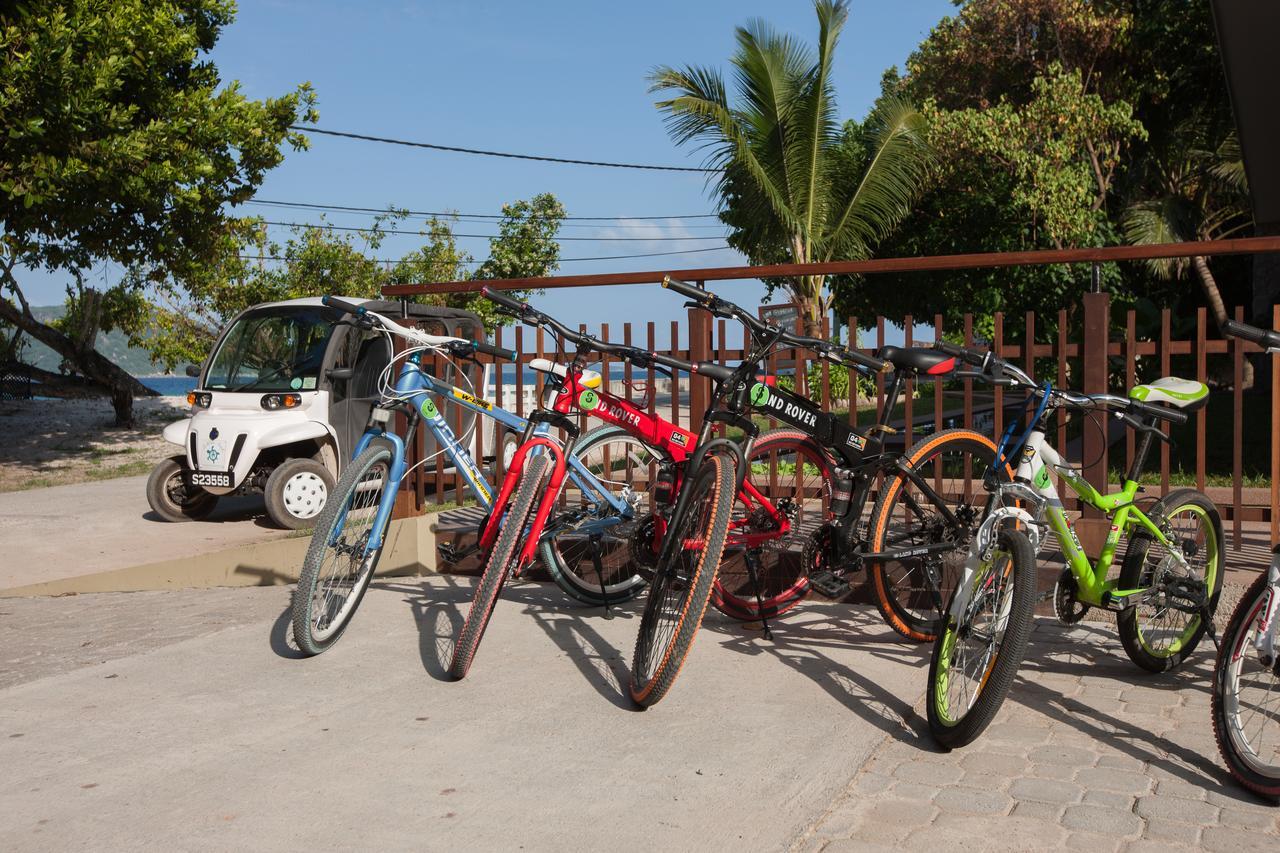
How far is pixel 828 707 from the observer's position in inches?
170

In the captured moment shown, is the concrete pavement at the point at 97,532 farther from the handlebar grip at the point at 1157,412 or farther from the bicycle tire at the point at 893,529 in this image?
the handlebar grip at the point at 1157,412

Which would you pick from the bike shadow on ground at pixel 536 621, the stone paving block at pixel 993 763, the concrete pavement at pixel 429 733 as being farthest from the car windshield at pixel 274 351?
the stone paving block at pixel 993 763

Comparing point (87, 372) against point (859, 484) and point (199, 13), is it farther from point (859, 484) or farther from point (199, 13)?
point (859, 484)

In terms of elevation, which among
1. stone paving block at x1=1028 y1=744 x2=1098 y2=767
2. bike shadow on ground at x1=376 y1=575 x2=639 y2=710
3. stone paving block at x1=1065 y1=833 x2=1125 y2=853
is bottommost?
stone paving block at x1=1065 y1=833 x2=1125 y2=853

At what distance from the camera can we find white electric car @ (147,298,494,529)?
1026 centimetres

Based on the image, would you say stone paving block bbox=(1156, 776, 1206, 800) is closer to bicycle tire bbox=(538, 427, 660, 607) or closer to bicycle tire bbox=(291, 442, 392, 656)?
bicycle tire bbox=(538, 427, 660, 607)

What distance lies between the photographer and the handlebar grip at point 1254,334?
379 cm

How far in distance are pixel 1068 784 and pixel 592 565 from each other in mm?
2838

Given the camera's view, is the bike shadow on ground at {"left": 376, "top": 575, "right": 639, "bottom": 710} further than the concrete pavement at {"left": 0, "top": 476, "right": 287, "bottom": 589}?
No

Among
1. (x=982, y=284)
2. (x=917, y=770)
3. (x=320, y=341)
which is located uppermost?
(x=982, y=284)

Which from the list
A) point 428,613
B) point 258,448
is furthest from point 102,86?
point 428,613

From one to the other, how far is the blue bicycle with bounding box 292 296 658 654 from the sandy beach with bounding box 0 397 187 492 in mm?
11018

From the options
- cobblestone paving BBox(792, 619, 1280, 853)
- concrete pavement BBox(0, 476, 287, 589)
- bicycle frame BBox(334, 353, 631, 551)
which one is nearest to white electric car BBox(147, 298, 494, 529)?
concrete pavement BBox(0, 476, 287, 589)

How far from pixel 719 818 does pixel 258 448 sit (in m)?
7.94
